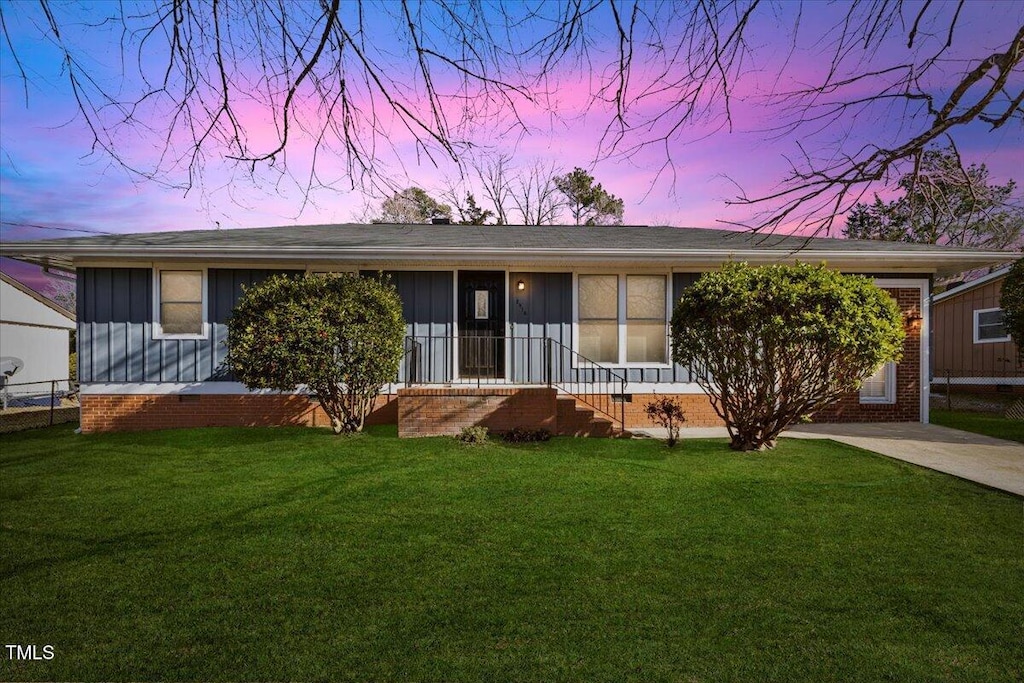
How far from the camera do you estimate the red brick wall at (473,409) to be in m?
9.02

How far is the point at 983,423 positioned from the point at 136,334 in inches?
661

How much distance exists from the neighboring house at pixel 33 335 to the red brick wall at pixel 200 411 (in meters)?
10.7

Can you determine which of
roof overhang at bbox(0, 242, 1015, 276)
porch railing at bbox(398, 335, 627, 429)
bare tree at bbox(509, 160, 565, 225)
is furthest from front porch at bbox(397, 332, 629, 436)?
bare tree at bbox(509, 160, 565, 225)

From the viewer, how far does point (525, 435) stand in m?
8.66

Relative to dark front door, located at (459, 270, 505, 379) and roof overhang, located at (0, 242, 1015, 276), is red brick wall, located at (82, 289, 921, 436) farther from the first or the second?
dark front door, located at (459, 270, 505, 379)

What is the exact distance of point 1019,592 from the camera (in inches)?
145

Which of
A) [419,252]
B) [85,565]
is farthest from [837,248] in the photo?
[85,565]

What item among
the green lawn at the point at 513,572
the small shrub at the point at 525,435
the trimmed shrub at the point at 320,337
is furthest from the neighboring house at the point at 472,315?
the green lawn at the point at 513,572

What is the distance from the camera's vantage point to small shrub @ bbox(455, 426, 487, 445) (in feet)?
27.2

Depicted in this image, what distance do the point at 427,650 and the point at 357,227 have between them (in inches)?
488

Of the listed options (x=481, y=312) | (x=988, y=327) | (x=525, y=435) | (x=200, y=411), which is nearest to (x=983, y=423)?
(x=988, y=327)

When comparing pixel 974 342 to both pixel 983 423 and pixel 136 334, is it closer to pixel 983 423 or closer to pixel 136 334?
pixel 983 423

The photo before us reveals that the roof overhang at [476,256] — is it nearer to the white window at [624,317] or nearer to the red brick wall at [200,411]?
the white window at [624,317]

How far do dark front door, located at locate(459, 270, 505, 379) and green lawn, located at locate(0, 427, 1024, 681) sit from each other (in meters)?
4.20
